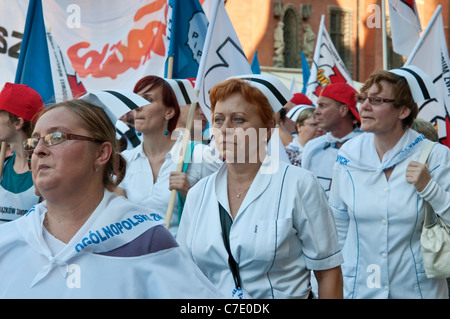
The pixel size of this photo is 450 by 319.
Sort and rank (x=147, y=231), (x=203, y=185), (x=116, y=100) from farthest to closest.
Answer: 1. (x=203, y=185)
2. (x=116, y=100)
3. (x=147, y=231)

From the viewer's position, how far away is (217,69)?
545cm

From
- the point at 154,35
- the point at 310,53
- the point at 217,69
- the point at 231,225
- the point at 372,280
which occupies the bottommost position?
the point at 372,280

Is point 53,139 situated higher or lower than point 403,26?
lower

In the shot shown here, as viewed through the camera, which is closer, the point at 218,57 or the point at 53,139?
the point at 53,139

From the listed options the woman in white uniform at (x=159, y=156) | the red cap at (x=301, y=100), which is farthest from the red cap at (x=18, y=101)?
the red cap at (x=301, y=100)

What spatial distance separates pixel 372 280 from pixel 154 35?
338 cm

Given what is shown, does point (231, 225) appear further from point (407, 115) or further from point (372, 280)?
point (407, 115)

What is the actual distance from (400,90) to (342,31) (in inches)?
1091

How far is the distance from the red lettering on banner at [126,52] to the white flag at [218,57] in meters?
1.10

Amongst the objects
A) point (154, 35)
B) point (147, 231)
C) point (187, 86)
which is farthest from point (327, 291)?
point (154, 35)

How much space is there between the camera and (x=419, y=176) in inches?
168

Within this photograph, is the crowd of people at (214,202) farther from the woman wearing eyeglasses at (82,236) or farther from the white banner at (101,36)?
the white banner at (101,36)

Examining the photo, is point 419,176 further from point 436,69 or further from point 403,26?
point 403,26

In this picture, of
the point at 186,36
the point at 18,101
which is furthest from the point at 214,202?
the point at 186,36
